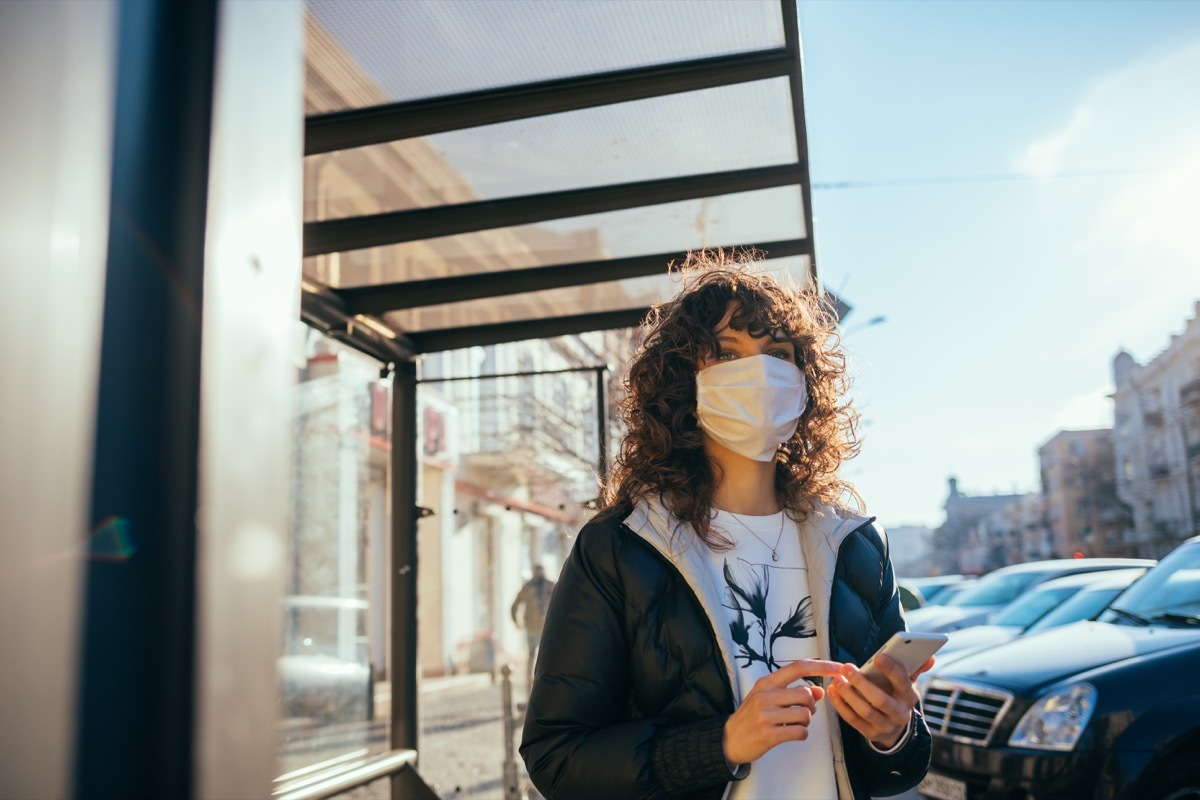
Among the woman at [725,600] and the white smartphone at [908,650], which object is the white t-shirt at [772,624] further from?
the white smartphone at [908,650]

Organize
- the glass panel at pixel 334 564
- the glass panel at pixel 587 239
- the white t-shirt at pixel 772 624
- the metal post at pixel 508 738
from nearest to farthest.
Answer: the white t-shirt at pixel 772 624 < the glass panel at pixel 587 239 < the glass panel at pixel 334 564 < the metal post at pixel 508 738

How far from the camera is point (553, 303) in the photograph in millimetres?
5250

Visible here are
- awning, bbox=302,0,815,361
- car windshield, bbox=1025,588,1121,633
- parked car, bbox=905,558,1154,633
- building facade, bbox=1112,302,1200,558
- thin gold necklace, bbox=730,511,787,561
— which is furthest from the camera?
building facade, bbox=1112,302,1200,558

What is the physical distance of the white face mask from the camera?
88.2 inches

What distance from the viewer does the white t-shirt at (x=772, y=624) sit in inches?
75.5

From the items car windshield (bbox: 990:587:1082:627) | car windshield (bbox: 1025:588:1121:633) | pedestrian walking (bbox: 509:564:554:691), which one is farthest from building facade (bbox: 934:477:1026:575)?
pedestrian walking (bbox: 509:564:554:691)

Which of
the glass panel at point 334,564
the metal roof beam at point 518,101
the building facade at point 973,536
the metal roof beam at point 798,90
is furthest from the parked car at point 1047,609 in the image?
the building facade at point 973,536

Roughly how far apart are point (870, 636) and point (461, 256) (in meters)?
3.11

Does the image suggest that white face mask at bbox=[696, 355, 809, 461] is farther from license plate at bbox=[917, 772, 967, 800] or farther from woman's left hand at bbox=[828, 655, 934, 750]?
license plate at bbox=[917, 772, 967, 800]

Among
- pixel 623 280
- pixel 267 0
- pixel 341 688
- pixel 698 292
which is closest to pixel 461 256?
pixel 623 280

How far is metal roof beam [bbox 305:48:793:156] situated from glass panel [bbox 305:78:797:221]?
0.09 meters

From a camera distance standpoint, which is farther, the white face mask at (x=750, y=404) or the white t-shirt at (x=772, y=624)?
the white face mask at (x=750, y=404)

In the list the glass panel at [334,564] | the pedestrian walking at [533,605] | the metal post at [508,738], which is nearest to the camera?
the glass panel at [334,564]

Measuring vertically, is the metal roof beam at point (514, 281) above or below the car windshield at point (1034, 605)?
above
